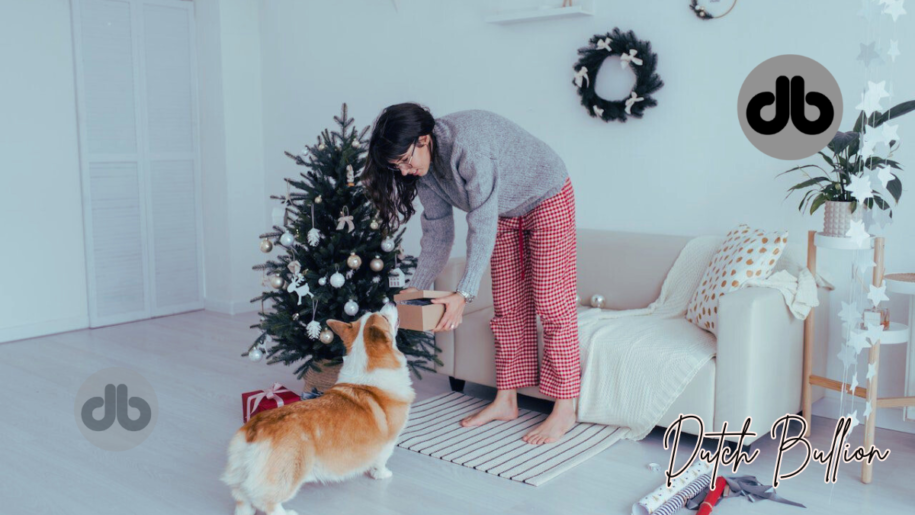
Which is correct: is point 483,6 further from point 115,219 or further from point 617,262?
point 115,219

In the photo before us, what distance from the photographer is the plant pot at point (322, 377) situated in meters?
3.04

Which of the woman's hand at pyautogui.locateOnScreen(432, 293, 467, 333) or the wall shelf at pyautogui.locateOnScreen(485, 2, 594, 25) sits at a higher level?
the wall shelf at pyautogui.locateOnScreen(485, 2, 594, 25)

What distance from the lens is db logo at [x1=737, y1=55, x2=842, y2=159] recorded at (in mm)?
2818

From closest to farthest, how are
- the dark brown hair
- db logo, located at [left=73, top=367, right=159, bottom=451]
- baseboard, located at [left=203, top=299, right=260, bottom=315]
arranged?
the dark brown hair
db logo, located at [left=73, top=367, right=159, bottom=451]
baseboard, located at [left=203, top=299, right=260, bottom=315]

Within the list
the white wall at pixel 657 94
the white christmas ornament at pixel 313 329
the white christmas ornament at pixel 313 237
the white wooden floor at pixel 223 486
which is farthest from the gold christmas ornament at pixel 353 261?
the white wall at pixel 657 94

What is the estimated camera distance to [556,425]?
2629 mm

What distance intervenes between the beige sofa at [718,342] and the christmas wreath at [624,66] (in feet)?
1.71

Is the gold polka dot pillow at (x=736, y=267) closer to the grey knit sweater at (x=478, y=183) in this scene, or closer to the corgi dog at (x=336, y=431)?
the grey knit sweater at (x=478, y=183)

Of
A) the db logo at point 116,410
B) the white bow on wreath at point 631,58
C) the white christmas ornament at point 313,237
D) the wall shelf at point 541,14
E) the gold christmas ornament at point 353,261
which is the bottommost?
the db logo at point 116,410

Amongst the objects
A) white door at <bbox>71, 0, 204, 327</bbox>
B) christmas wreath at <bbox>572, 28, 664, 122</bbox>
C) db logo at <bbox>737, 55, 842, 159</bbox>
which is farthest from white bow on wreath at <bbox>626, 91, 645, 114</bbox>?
white door at <bbox>71, 0, 204, 327</bbox>

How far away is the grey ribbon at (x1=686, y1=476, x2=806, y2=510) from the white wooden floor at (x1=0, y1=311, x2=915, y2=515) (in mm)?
29

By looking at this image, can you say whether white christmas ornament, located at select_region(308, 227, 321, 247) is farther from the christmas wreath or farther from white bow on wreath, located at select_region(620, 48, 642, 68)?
white bow on wreath, located at select_region(620, 48, 642, 68)

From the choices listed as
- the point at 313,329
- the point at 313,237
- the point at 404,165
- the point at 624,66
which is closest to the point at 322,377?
the point at 313,329

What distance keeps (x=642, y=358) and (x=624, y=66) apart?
4.36 feet
